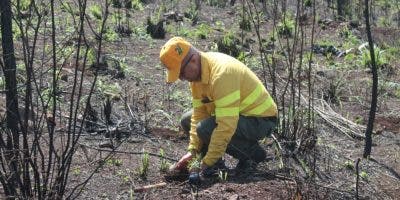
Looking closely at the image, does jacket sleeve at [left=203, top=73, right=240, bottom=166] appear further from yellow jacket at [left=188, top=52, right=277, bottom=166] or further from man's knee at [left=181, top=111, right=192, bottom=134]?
man's knee at [left=181, top=111, right=192, bottom=134]

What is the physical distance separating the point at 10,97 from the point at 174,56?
3.83 ft

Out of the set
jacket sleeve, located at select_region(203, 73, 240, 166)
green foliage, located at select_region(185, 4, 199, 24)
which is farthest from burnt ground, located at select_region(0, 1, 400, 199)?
green foliage, located at select_region(185, 4, 199, 24)

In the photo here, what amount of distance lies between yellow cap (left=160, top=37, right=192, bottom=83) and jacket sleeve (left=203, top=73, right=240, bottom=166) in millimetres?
262

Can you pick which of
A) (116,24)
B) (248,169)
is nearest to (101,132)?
(248,169)

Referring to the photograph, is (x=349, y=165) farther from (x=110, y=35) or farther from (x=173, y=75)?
(x=110, y=35)

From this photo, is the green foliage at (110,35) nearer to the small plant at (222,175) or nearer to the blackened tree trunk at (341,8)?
the small plant at (222,175)

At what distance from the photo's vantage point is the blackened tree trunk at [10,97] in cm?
326

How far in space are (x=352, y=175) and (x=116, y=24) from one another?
195 inches

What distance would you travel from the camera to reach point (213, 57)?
4.34m

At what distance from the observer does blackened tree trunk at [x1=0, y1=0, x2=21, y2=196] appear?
128 inches

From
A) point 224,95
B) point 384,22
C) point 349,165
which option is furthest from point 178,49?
point 384,22

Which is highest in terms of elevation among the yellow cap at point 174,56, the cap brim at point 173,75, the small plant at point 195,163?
the yellow cap at point 174,56

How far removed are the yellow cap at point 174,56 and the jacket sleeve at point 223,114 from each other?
0.86 ft

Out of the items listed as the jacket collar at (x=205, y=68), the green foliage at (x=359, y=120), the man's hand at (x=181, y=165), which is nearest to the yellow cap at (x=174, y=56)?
the jacket collar at (x=205, y=68)
